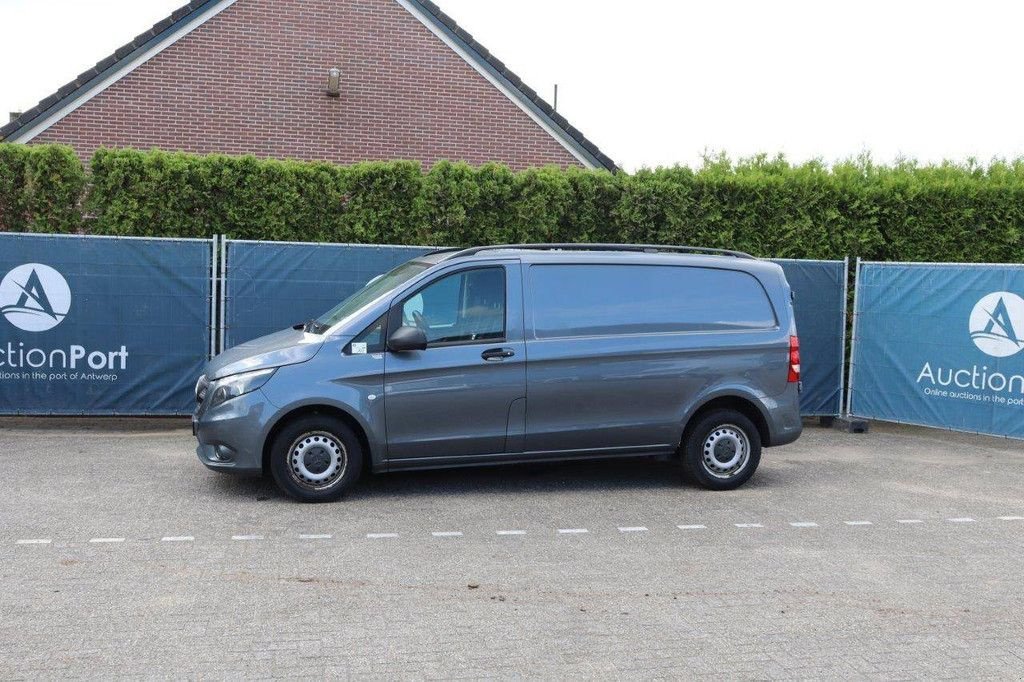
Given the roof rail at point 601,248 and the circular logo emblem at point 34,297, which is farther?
the circular logo emblem at point 34,297

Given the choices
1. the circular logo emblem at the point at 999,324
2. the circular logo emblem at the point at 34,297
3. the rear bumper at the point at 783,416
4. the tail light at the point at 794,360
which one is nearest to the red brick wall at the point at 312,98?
the circular logo emblem at the point at 34,297

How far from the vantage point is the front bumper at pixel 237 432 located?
7.94 metres

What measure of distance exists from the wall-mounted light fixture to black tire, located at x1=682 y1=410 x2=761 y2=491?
10.8 meters

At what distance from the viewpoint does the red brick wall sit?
16938 millimetres

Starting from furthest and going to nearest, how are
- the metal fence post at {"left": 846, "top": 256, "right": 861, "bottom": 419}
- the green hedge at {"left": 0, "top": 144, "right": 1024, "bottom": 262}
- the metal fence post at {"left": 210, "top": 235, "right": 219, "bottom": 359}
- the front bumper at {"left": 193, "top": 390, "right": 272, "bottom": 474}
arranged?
the metal fence post at {"left": 846, "top": 256, "right": 861, "bottom": 419}, the green hedge at {"left": 0, "top": 144, "right": 1024, "bottom": 262}, the metal fence post at {"left": 210, "top": 235, "right": 219, "bottom": 359}, the front bumper at {"left": 193, "top": 390, "right": 272, "bottom": 474}

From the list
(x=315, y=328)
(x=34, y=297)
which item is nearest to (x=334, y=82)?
(x=34, y=297)

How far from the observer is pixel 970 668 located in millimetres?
4910

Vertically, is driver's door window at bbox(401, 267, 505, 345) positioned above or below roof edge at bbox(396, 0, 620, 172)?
below

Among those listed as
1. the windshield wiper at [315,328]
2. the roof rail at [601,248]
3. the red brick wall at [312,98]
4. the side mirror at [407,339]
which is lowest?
the side mirror at [407,339]

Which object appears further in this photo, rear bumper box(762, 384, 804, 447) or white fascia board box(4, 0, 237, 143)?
white fascia board box(4, 0, 237, 143)

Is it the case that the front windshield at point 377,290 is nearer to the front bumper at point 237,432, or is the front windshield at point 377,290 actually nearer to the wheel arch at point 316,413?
the wheel arch at point 316,413

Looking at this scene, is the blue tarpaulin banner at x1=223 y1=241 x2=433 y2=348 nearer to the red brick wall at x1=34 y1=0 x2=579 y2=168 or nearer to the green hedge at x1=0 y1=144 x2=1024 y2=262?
the green hedge at x1=0 y1=144 x2=1024 y2=262

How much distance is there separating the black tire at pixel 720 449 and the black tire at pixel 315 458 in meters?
2.81

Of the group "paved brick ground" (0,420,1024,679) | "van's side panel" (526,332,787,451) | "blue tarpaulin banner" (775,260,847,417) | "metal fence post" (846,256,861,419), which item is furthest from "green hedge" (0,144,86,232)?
"metal fence post" (846,256,861,419)
